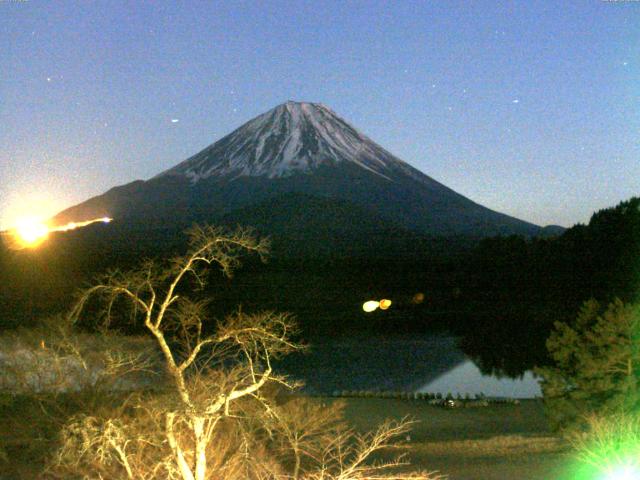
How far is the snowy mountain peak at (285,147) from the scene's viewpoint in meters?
114

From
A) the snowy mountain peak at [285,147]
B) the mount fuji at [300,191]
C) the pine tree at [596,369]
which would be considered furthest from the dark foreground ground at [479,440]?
the snowy mountain peak at [285,147]

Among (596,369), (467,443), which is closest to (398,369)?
(467,443)

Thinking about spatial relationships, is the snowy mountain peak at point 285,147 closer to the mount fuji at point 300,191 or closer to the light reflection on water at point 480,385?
the mount fuji at point 300,191

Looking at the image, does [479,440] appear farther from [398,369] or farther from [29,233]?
[398,369]

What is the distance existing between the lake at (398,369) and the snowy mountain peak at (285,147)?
7758 centimetres

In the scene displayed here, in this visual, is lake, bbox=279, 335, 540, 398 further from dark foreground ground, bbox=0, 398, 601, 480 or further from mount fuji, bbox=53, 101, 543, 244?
mount fuji, bbox=53, 101, 543, 244

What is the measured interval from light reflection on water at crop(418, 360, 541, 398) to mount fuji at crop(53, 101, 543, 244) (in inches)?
2578

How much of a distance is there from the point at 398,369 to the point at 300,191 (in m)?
81.6

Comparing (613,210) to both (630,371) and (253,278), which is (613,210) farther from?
(253,278)

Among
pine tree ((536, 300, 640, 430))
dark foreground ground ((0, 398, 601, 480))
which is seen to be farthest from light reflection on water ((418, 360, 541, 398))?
pine tree ((536, 300, 640, 430))

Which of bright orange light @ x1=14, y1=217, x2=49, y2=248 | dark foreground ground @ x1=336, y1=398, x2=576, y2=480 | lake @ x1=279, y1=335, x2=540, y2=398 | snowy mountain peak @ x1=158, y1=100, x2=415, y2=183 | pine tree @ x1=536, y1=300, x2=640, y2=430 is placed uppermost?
snowy mountain peak @ x1=158, y1=100, x2=415, y2=183

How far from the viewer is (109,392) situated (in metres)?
12.0

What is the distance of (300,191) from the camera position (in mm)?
110188

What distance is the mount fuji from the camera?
99.0 metres
